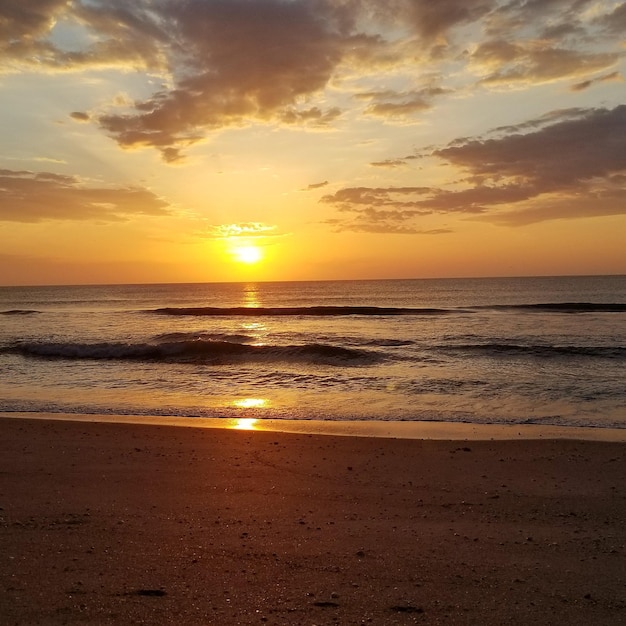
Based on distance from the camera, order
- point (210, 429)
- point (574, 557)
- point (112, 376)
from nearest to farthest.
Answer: point (574, 557), point (210, 429), point (112, 376)

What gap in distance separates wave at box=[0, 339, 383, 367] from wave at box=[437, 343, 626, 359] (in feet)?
13.2

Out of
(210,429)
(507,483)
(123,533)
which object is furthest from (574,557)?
(210,429)

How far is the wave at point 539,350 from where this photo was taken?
833 inches

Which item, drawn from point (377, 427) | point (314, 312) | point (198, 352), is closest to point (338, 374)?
point (377, 427)

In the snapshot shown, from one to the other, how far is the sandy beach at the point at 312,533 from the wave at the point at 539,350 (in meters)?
13.4

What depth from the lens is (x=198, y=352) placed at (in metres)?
24.4

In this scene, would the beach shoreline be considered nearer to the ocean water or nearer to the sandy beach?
A: the ocean water

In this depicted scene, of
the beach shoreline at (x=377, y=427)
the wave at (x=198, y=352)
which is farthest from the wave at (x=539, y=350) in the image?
the beach shoreline at (x=377, y=427)

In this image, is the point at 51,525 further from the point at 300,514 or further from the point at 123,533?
the point at 300,514

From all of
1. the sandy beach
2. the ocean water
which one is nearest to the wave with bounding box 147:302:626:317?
the ocean water

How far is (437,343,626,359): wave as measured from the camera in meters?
21.2

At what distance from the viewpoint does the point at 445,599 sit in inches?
157

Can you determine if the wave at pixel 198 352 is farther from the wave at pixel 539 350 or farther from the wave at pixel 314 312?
the wave at pixel 314 312

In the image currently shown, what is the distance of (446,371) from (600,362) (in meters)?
5.86
